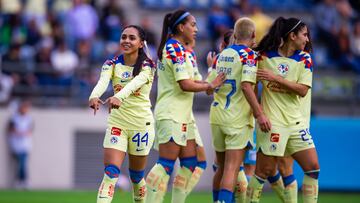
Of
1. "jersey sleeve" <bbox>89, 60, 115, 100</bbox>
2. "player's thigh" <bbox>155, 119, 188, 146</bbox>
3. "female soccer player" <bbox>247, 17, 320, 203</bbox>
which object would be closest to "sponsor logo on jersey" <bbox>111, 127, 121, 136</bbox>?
"jersey sleeve" <bbox>89, 60, 115, 100</bbox>

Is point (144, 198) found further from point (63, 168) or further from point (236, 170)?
point (63, 168)

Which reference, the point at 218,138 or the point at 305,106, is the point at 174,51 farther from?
the point at 305,106

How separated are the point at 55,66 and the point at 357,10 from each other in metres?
8.59

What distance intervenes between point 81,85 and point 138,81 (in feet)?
34.6

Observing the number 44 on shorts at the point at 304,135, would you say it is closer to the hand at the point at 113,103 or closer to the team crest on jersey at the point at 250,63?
the team crest on jersey at the point at 250,63

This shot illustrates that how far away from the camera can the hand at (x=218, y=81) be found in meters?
11.7

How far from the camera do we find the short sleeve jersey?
11922 millimetres

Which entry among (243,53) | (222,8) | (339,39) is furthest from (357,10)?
(243,53)

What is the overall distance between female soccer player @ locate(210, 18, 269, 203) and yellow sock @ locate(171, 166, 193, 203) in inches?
19.6

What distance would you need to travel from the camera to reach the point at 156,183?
11.9m

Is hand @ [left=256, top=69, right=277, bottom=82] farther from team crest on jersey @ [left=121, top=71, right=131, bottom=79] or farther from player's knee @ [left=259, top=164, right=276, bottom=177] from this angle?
team crest on jersey @ [left=121, top=71, right=131, bottom=79]

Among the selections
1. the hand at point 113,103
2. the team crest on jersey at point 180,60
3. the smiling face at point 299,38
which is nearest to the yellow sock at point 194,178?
the team crest on jersey at point 180,60

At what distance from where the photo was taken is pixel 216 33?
22766 mm

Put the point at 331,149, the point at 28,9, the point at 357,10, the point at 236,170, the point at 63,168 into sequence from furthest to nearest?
the point at 357,10
the point at 28,9
the point at 63,168
the point at 331,149
the point at 236,170
